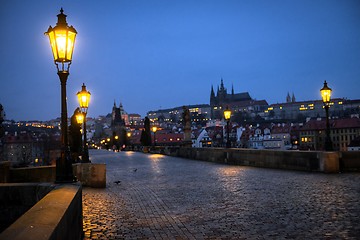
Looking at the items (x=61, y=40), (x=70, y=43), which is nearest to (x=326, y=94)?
(x=70, y=43)

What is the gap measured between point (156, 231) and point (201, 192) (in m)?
4.70

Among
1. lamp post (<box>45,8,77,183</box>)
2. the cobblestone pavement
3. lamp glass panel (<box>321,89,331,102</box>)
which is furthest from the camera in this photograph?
lamp glass panel (<box>321,89,331,102</box>)

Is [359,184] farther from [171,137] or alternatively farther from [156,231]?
[171,137]

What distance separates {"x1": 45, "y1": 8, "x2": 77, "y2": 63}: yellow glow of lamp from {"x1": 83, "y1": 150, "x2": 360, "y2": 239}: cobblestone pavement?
352 centimetres

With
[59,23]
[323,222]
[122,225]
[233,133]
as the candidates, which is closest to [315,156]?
[323,222]

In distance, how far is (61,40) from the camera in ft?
25.5

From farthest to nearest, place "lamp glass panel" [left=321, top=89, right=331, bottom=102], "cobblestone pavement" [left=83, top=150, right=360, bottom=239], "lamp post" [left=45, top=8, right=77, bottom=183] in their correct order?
"lamp glass panel" [left=321, top=89, right=331, bottom=102]
"lamp post" [left=45, top=8, right=77, bottom=183]
"cobblestone pavement" [left=83, top=150, right=360, bottom=239]

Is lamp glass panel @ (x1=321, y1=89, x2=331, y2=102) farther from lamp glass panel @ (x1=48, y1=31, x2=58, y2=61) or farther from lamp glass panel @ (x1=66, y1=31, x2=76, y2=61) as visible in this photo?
lamp glass panel @ (x1=48, y1=31, x2=58, y2=61)

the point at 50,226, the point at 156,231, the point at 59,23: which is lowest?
the point at 156,231

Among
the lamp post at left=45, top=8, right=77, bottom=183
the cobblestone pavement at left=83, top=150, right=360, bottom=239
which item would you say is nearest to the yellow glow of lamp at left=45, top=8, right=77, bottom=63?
the lamp post at left=45, top=8, right=77, bottom=183

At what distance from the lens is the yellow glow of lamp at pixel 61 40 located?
775 cm

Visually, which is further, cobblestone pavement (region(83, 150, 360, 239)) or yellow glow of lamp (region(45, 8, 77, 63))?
yellow glow of lamp (region(45, 8, 77, 63))

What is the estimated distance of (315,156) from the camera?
54.3 feet

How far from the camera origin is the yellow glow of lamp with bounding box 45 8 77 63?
25.4 feet
